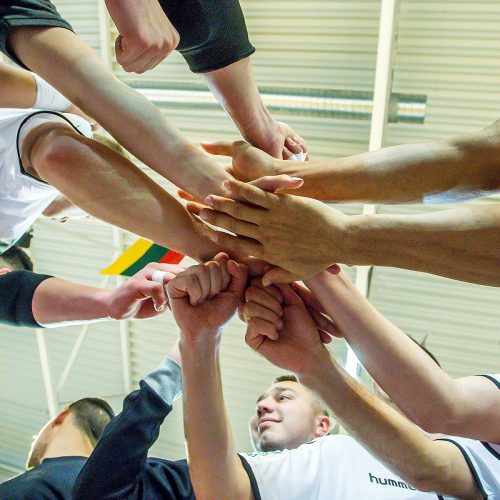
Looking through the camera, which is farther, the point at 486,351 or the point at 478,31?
the point at 486,351

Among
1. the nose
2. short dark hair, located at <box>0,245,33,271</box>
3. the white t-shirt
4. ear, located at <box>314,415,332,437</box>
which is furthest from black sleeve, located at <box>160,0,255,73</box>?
short dark hair, located at <box>0,245,33,271</box>

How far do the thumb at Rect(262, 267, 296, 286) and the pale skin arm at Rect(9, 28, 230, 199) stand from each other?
25 cm

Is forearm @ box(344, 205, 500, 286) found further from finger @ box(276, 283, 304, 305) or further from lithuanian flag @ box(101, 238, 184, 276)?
lithuanian flag @ box(101, 238, 184, 276)

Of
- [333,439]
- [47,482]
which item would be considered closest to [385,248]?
[333,439]

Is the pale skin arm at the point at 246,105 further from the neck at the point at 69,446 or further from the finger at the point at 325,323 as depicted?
the neck at the point at 69,446

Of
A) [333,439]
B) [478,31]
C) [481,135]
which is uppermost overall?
[478,31]

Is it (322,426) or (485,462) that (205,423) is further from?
(322,426)

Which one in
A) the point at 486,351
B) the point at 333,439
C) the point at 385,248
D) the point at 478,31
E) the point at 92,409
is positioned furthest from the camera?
the point at 486,351

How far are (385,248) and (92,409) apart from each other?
2.05 meters

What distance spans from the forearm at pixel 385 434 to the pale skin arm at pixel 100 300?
0.52 m

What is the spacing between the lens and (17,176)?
1671mm

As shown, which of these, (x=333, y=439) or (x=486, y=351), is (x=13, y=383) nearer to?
(x=486, y=351)

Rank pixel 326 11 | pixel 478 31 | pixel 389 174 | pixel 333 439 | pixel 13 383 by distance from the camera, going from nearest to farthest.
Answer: pixel 389 174 < pixel 333 439 < pixel 478 31 < pixel 326 11 < pixel 13 383

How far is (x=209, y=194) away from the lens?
1575mm
